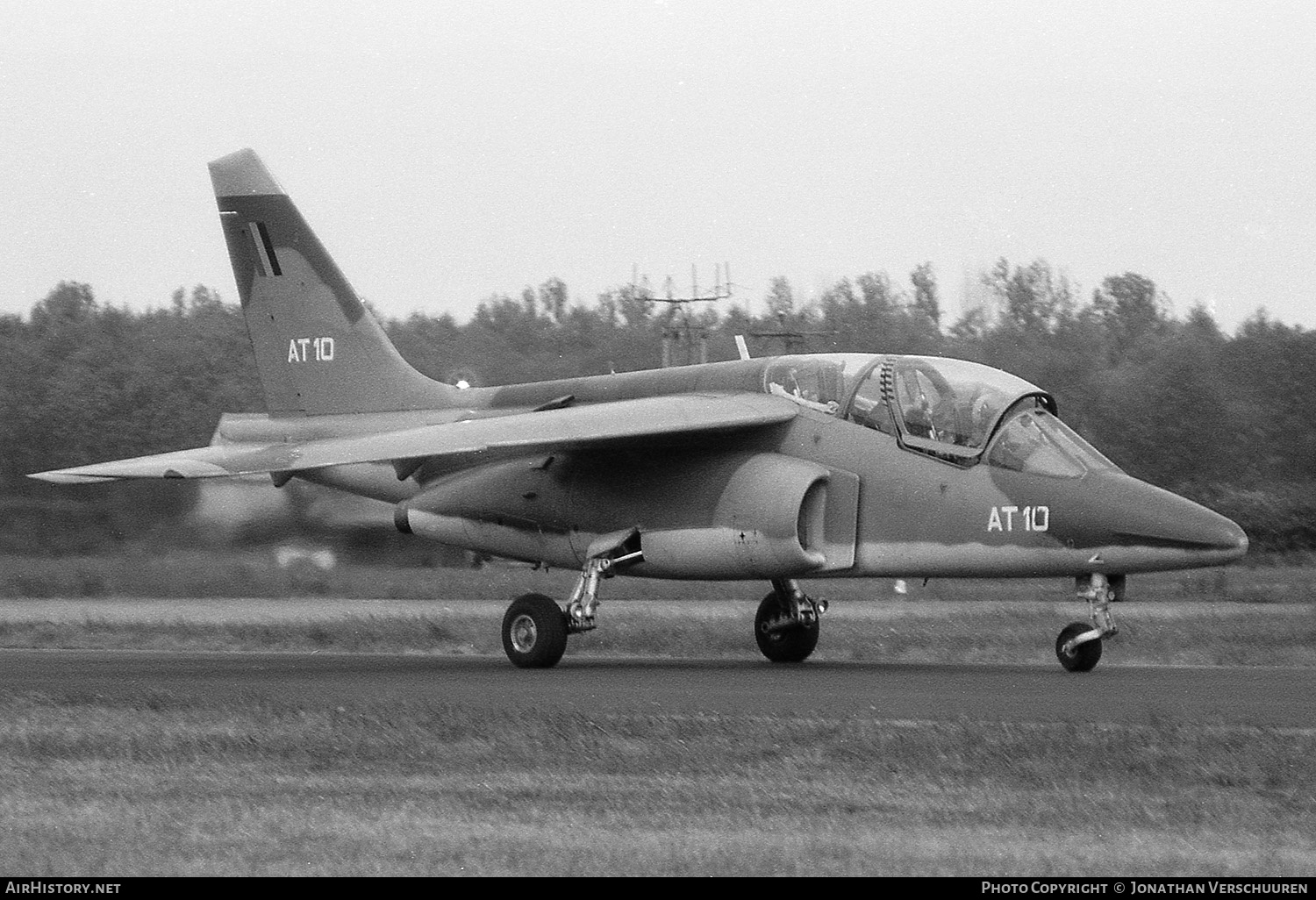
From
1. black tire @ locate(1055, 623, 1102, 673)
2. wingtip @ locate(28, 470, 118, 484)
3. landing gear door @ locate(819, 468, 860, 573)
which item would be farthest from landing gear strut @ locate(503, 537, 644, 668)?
black tire @ locate(1055, 623, 1102, 673)

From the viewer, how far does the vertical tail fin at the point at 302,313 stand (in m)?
18.8

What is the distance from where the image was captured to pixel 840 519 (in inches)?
594

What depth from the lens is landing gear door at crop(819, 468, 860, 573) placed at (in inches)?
590

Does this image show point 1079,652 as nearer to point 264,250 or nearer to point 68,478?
point 68,478

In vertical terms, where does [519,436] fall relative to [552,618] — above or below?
above

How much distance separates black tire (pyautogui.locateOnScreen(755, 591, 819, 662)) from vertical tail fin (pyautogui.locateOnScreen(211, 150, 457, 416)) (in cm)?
437

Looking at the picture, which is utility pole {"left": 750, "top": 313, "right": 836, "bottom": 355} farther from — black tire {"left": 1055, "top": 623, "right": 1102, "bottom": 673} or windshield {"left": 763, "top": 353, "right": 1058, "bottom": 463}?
black tire {"left": 1055, "top": 623, "right": 1102, "bottom": 673}

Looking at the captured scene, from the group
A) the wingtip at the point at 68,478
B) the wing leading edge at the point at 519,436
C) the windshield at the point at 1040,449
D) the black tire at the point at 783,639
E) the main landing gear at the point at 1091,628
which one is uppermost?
the wing leading edge at the point at 519,436

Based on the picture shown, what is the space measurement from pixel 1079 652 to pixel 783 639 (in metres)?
3.23

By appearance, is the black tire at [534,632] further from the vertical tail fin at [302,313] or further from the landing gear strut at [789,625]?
the vertical tail fin at [302,313]

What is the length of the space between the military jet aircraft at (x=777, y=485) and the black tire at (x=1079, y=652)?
16mm

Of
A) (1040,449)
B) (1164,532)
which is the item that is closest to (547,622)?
(1040,449)

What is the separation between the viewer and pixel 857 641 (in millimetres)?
19016

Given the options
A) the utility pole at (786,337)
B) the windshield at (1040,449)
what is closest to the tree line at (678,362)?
the utility pole at (786,337)
